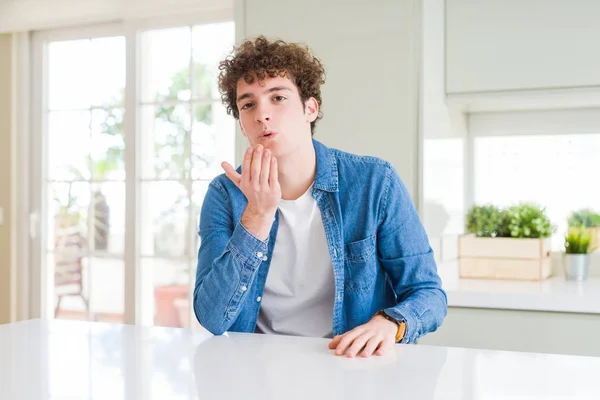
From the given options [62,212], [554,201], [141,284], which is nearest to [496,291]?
[554,201]

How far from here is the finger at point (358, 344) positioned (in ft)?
3.62

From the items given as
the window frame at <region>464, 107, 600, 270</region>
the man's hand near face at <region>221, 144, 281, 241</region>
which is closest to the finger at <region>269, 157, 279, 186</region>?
the man's hand near face at <region>221, 144, 281, 241</region>

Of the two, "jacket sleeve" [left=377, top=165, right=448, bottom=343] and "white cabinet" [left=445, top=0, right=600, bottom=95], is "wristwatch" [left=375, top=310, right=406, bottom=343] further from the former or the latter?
"white cabinet" [left=445, top=0, right=600, bottom=95]

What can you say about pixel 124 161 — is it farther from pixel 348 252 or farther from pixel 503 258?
pixel 348 252

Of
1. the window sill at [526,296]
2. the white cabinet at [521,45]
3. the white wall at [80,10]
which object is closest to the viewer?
the window sill at [526,296]

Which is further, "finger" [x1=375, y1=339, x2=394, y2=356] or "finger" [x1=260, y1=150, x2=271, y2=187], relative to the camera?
"finger" [x1=260, y1=150, x2=271, y2=187]

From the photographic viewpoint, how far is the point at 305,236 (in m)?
1.54

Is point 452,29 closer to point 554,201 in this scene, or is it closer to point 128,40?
point 554,201

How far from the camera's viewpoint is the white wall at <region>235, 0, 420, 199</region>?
237 cm

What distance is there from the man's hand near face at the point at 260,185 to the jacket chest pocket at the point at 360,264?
231 mm

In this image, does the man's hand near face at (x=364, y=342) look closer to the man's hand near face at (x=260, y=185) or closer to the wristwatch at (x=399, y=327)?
the wristwatch at (x=399, y=327)

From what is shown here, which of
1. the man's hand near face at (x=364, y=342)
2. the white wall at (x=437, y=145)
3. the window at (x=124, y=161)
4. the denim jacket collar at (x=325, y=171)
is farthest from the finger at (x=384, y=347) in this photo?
the window at (x=124, y=161)

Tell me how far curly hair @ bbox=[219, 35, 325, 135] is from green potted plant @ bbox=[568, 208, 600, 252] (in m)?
1.62

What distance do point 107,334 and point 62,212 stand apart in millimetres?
2549
